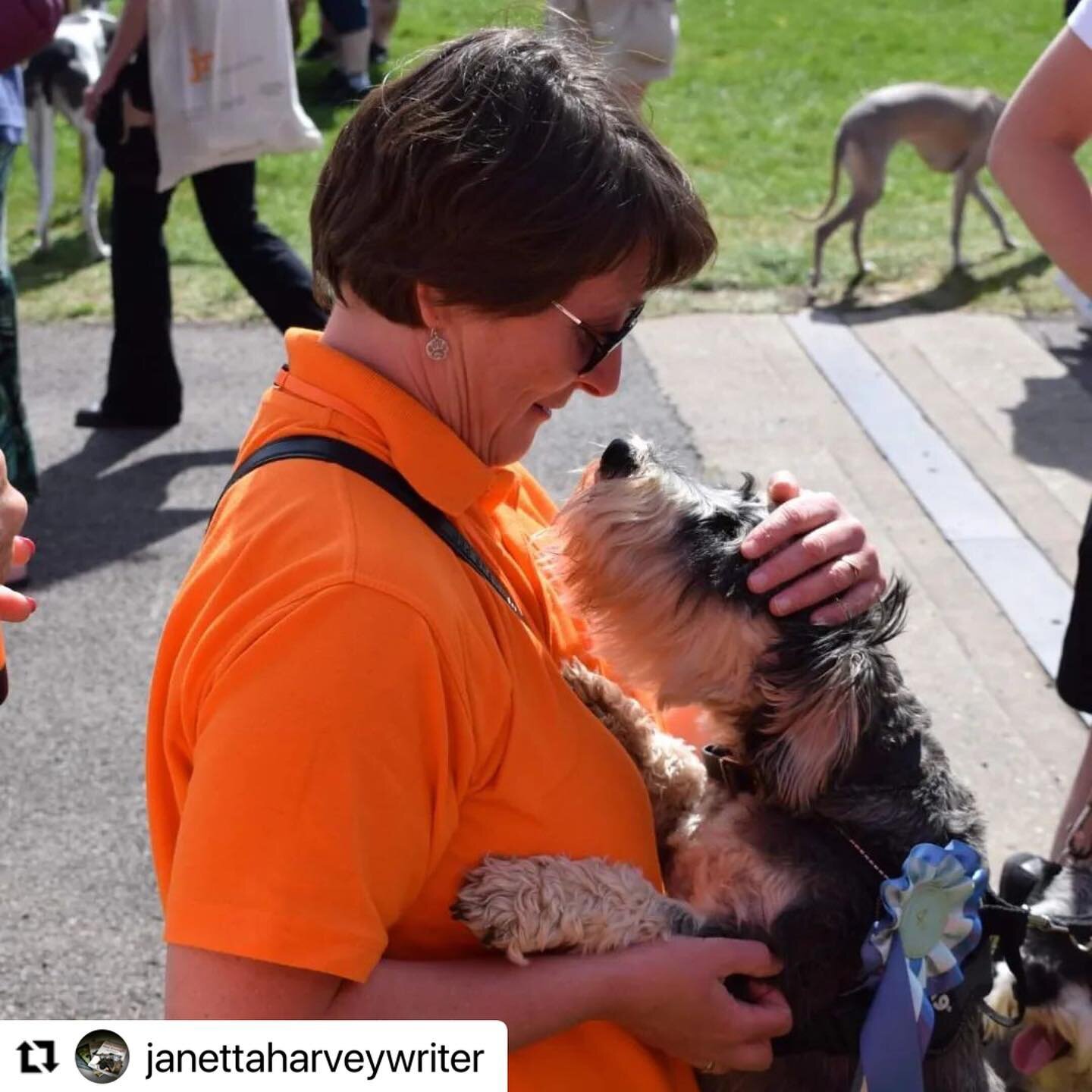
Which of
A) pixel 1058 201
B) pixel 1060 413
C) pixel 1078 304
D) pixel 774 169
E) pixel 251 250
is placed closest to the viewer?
pixel 1058 201

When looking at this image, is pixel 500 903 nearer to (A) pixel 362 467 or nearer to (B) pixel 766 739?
(A) pixel 362 467

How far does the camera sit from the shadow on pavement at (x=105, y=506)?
17.7 feet

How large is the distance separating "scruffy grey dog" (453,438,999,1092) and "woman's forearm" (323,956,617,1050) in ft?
0.94

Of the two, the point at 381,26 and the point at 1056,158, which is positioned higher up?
the point at 1056,158

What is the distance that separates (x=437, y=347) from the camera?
1692mm

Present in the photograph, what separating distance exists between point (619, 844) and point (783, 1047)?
1.31ft

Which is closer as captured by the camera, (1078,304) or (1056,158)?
(1056,158)

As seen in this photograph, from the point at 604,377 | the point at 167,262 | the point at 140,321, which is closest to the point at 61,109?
the point at 167,262

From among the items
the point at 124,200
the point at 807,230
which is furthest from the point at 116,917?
the point at 807,230

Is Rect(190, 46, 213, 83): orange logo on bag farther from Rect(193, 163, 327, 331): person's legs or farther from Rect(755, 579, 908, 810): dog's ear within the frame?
Rect(755, 579, 908, 810): dog's ear

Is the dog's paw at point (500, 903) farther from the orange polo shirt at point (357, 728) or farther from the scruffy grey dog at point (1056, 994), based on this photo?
the scruffy grey dog at point (1056, 994)

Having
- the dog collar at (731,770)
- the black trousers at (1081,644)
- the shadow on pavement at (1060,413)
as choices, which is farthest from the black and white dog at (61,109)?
the dog collar at (731,770)

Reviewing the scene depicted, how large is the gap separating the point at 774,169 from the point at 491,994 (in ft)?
32.1

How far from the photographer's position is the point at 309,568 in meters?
1.46
